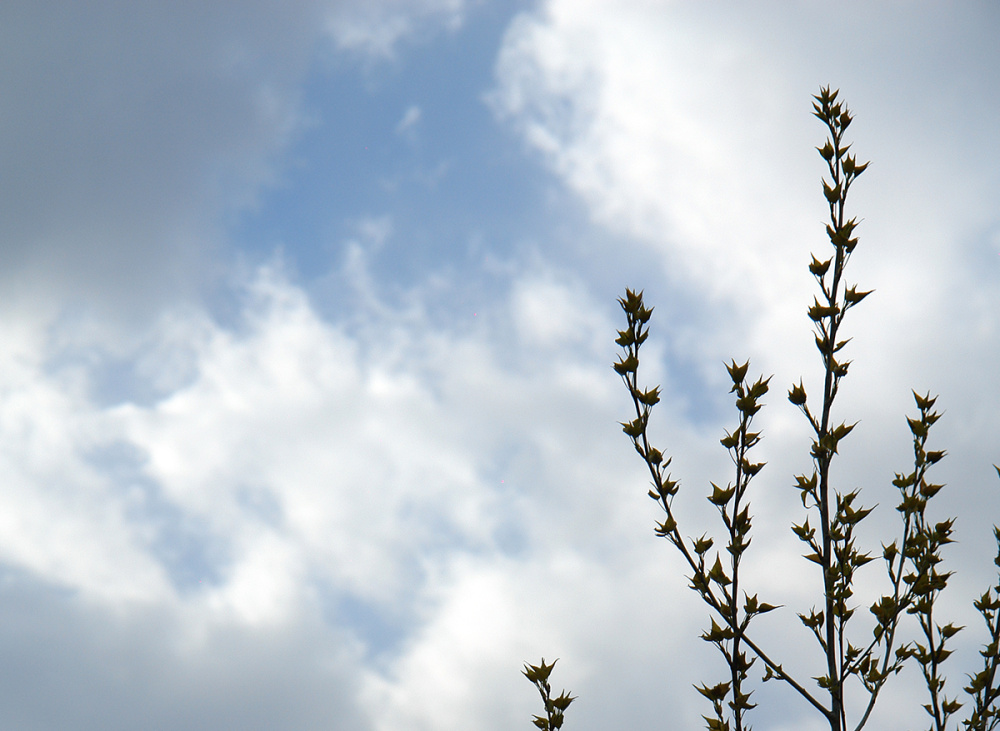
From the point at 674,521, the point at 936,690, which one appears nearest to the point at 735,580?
the point at 674,521

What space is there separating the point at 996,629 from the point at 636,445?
10.2 feet

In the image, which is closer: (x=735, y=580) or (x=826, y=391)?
(x=735, y=580)

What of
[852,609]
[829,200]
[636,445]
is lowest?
[852,609]

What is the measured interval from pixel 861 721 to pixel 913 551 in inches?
51.6

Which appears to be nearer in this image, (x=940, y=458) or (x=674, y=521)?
(x=674, y=521)

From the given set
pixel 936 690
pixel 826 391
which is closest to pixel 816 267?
pixel 826 391

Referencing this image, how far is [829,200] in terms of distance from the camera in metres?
5.34

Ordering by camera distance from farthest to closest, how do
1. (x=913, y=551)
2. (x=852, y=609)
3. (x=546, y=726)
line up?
(x=913, y=551) → (x=852, y=609) → (x=546, y=726)

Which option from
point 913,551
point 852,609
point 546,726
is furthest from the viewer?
point 913,551

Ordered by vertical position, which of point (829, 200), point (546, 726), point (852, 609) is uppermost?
point (829, 200)

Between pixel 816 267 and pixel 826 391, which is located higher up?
pixel 816 267

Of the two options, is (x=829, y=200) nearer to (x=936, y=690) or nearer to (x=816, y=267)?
(x=816, y=267)

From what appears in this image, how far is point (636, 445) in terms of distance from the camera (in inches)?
195

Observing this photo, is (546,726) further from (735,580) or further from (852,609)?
(852,609)
